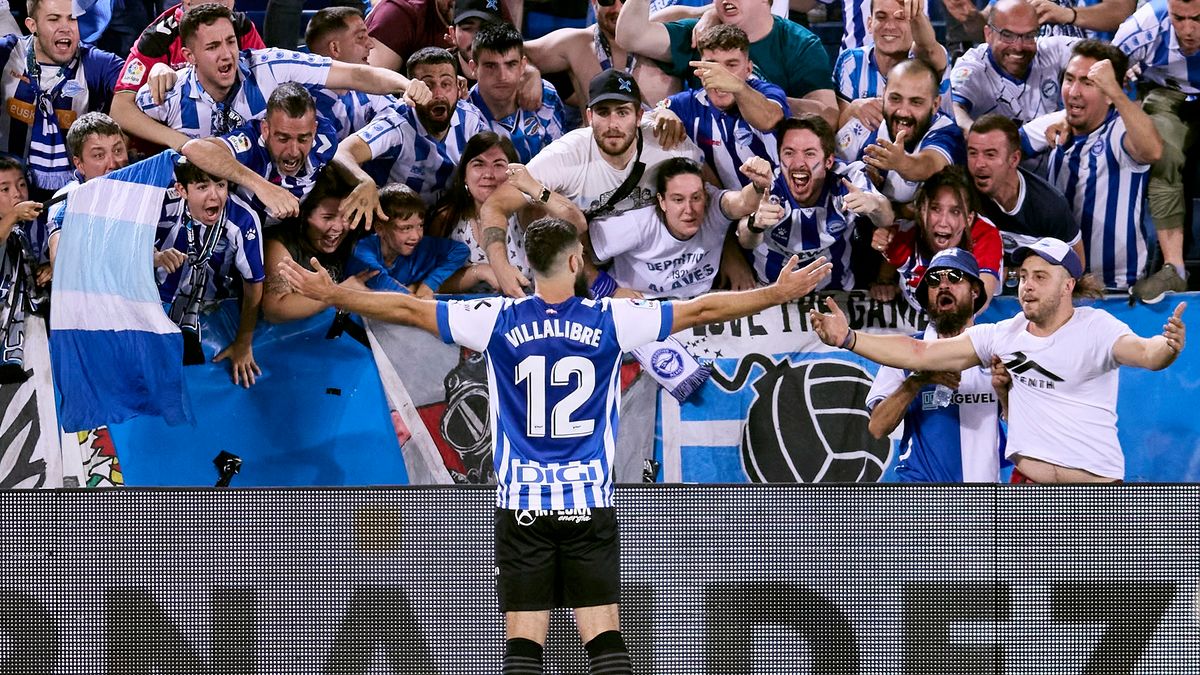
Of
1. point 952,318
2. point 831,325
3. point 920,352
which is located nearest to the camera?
point 831,325

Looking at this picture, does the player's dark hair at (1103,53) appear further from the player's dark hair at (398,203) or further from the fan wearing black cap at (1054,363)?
the player's dark hair at (398,203)

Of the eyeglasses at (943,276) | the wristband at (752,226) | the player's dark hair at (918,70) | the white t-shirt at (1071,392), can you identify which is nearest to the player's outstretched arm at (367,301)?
the wristband at (752,226)

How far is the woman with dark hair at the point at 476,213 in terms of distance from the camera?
7.18 meters

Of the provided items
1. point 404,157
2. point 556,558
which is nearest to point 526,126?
point 404,157

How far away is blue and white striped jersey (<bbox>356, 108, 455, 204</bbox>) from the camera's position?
729cm

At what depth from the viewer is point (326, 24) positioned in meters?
7.65

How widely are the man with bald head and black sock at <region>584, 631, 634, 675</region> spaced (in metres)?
4.05

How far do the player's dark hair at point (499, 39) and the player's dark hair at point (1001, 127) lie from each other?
2.42 meters

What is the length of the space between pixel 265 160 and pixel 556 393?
275cm

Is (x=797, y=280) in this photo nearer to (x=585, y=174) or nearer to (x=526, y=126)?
(x=585, y=174)

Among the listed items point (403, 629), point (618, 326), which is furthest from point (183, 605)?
point (618, 326)

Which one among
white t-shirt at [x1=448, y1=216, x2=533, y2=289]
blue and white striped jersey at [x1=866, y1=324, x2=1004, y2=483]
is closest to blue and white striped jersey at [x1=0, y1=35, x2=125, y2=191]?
white t-shirt at [x1=448, y1=216, x2=533, y2=289]

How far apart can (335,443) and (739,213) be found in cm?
238

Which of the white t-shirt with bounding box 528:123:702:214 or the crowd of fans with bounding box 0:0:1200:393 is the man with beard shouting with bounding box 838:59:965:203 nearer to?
the crowd of fans with bounding box 0:0:1200:393
